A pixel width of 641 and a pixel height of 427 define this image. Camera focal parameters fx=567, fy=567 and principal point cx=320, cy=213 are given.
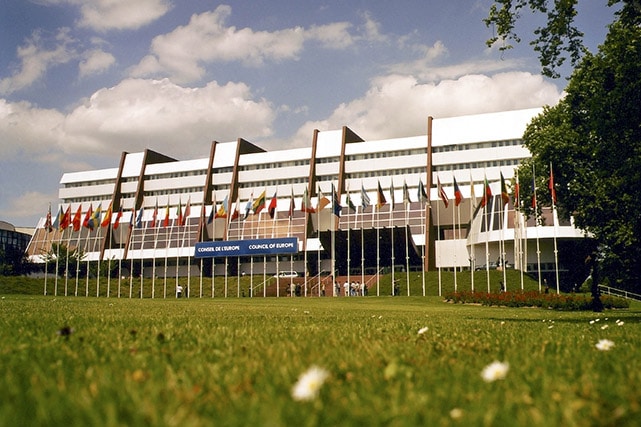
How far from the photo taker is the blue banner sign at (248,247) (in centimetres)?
6268

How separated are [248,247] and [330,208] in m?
11.7

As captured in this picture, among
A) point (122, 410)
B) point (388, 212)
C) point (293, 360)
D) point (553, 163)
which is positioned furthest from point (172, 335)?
point (388, 212)

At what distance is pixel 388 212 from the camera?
6612 cm

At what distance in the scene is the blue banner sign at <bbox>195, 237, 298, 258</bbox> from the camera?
2468 inches

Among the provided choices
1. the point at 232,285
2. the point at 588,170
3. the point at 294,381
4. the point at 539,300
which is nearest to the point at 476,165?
the point at 232,285

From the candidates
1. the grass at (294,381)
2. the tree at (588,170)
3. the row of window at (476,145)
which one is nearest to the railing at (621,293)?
the tree at (588,170)

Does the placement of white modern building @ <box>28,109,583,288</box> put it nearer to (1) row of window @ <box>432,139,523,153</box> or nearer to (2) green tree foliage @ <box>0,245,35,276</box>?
(1) row of window @ <box>432,139,523,153</box>

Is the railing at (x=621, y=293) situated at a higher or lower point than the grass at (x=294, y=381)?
lower

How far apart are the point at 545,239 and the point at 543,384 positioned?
5842cm

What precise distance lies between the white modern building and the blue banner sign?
1.69m

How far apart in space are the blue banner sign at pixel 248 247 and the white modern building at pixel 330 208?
5.54 feet

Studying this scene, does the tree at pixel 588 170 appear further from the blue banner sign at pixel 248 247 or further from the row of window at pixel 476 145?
the blue banner sign at pixel 248 247

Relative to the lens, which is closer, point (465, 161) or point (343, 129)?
point (465, 161)

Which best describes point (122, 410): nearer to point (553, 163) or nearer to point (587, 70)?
point (587, 70)
